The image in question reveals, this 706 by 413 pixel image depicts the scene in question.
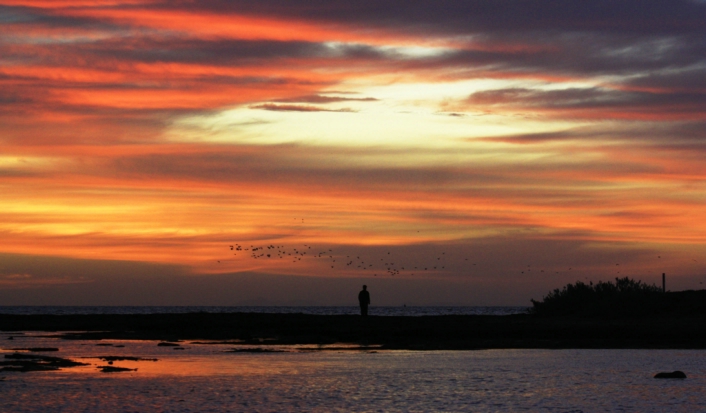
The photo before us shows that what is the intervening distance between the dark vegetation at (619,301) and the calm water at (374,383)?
17.0m

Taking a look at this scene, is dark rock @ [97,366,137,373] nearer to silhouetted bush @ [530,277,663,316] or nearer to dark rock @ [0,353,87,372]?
dark rock @ [0,353,87,372]

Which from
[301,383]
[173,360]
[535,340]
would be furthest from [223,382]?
[535,340]

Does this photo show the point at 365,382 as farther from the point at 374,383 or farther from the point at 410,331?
the point at 410,331

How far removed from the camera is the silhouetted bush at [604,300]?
57.3 metres

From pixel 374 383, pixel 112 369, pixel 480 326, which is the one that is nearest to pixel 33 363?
pixel 112 369

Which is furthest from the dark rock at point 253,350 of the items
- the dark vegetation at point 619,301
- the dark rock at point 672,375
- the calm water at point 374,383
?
the dark vegetation at point 619,301

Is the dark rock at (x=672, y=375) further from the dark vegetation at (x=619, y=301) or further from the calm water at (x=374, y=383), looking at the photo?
the dark vegetation at (x=619, y=301)

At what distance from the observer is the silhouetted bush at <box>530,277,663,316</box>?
57312 mm

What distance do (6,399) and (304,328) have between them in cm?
2713

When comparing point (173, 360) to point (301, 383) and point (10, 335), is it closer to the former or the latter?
point (301, 383)

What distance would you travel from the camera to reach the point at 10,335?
54625 millimetres

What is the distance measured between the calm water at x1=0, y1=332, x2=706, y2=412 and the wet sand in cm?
462

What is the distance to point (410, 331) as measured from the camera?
160 ft

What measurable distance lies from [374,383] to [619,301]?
34.1m
